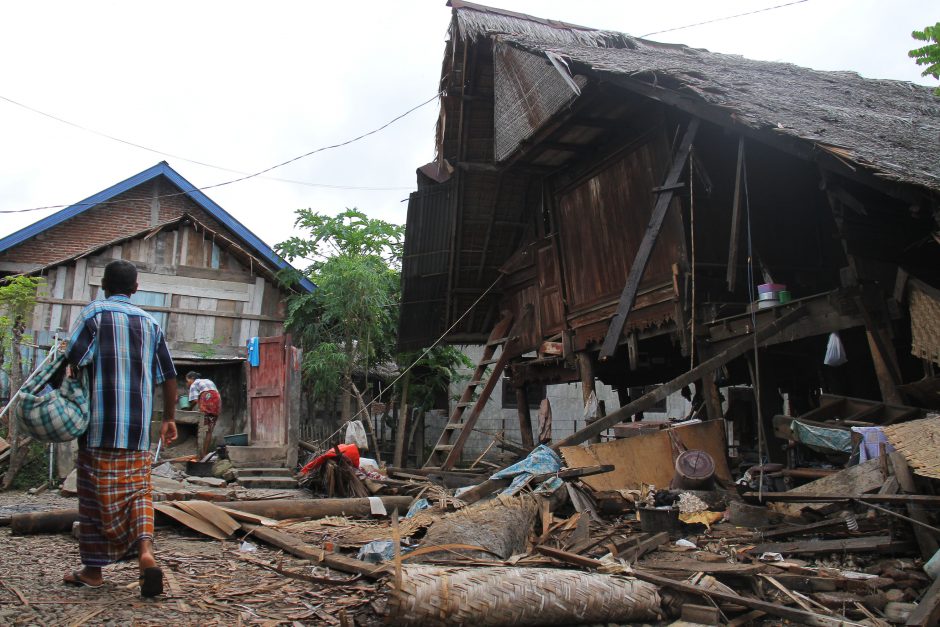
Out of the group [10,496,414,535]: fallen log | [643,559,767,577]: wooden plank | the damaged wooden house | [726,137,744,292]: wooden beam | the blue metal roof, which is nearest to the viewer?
[643,559,767,577]: wooden plank

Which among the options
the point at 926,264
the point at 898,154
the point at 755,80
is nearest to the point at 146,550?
the point at 898,154

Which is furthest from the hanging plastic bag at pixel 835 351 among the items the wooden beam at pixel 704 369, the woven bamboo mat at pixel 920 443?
the woven bamboo mat at pixel 920 443

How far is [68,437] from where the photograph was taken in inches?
125

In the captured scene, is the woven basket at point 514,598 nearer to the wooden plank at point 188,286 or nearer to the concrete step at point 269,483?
the concrete step at point 269,483

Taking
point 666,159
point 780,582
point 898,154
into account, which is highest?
point 666,159

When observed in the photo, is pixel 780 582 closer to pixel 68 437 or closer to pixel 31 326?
pixel 68 437

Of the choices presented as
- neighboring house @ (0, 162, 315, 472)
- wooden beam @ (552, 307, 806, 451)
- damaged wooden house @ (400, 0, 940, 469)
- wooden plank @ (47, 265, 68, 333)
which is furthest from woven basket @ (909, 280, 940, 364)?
wooden plank @ (47, 265, 68, 333)

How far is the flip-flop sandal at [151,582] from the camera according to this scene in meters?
3.11

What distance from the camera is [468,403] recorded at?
11484 mm

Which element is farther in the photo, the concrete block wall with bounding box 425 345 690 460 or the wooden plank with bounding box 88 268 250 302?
the concrete block wall with bounding box 425 345 690 460

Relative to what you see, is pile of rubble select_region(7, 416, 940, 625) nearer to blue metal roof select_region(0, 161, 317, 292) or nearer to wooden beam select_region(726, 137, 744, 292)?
wooden beam select_region(726, 137, 744, 292)

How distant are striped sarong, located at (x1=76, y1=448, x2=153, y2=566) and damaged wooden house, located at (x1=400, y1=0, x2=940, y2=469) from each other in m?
4.42

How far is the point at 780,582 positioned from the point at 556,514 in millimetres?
2242

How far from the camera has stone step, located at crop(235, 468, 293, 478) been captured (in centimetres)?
976
